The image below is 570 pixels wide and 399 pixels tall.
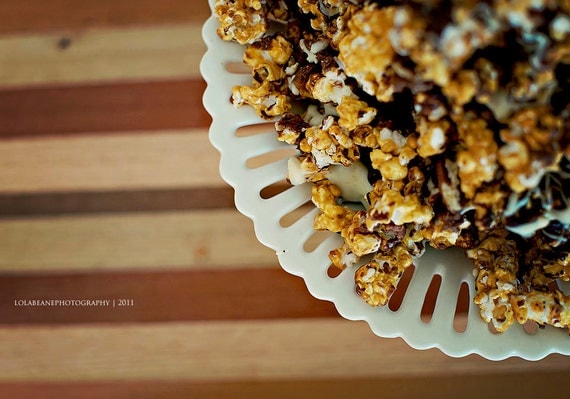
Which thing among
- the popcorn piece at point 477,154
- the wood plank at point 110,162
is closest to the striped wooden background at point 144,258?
the wood plank at point 110,162

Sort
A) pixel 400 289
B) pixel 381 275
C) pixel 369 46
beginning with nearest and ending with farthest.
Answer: pixel 369 46
pixel 381 275
pixel 400 289

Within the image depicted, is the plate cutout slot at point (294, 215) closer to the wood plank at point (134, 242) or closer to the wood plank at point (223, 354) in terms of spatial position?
the wood plank at point (134, 242)

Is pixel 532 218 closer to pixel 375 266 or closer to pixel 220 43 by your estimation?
pixel 375 266

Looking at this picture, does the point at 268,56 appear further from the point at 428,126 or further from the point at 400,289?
the point at 400,289

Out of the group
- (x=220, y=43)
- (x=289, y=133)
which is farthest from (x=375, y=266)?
(x=220, y=43)

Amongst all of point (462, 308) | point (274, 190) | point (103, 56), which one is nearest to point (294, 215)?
point (274, 190)

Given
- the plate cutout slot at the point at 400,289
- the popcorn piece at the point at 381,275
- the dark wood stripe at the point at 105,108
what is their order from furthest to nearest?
the dark wood stripe at the point at 105,108 < the plate cutout slot at the point at 400,289 < the popcorn piece at the point at 381,275
